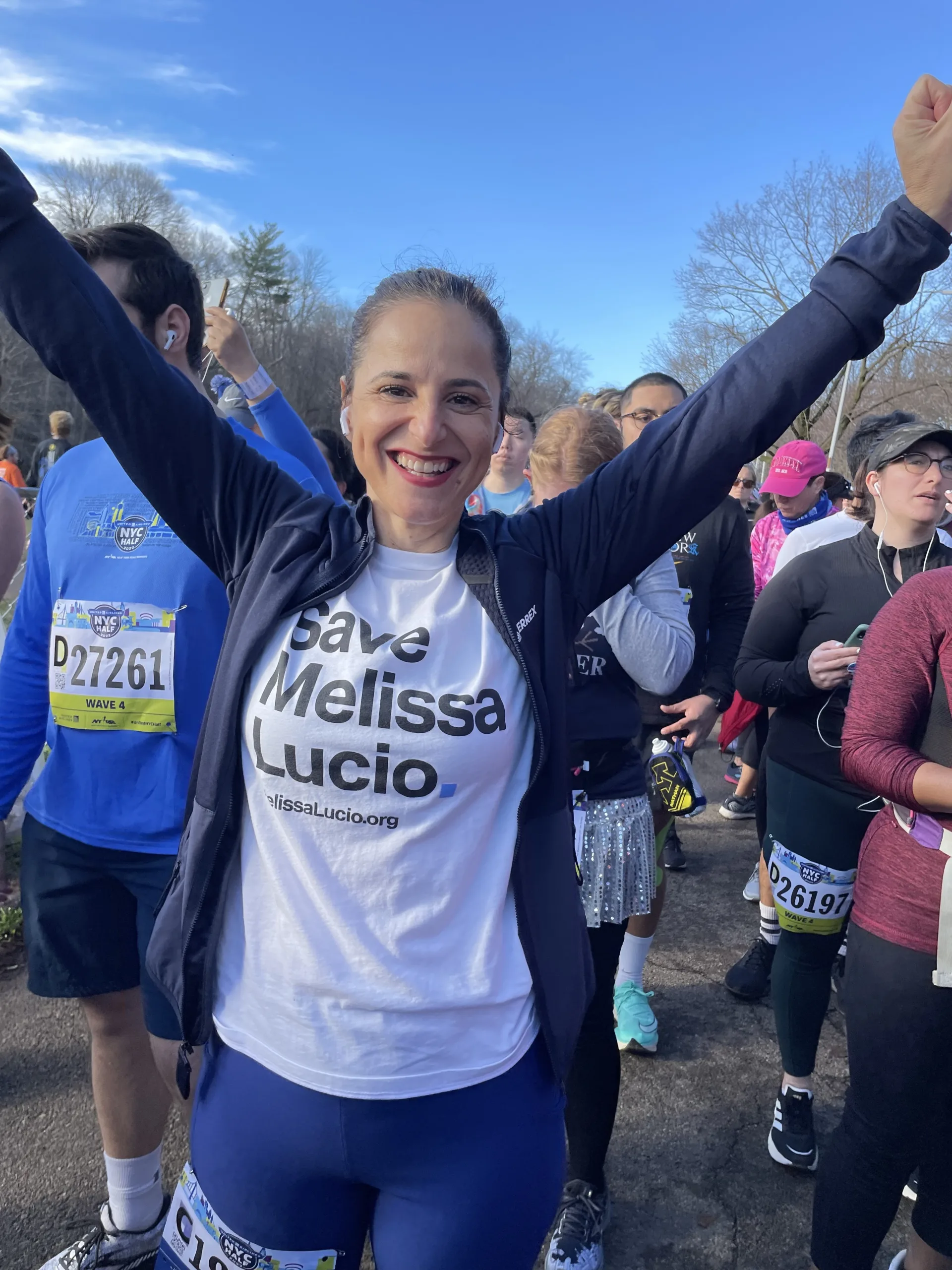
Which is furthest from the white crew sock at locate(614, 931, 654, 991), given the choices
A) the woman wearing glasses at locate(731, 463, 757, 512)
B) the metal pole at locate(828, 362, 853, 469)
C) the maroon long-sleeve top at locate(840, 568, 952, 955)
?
the metal pole at locate(828, 362, 853, 469)

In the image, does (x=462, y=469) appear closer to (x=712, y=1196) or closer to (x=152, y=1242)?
(x=152, y=1242)

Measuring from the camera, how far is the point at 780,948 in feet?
9.09

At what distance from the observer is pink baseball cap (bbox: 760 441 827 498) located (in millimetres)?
5582

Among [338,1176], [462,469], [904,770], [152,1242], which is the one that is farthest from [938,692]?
[152,1242]

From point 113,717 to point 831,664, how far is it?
79.0 inches

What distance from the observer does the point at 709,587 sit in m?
3.65

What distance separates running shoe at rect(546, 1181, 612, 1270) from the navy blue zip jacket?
1.30 m

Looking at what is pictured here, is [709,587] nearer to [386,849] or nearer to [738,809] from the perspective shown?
[738,809]

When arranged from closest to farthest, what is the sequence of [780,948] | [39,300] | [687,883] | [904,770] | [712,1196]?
[39,300], [904,770], [712,1196], [780,948], [687,883]

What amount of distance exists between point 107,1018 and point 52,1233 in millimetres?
685

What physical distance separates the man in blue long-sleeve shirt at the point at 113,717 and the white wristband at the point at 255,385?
24.5 inches

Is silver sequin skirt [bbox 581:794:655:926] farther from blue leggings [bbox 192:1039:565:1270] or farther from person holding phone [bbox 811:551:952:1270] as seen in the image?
blue leggings [bbox 192:1039:565:1270]

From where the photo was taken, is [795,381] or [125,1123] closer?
[795,381]

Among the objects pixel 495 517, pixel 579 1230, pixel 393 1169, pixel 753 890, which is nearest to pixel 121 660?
pixel 495 517
